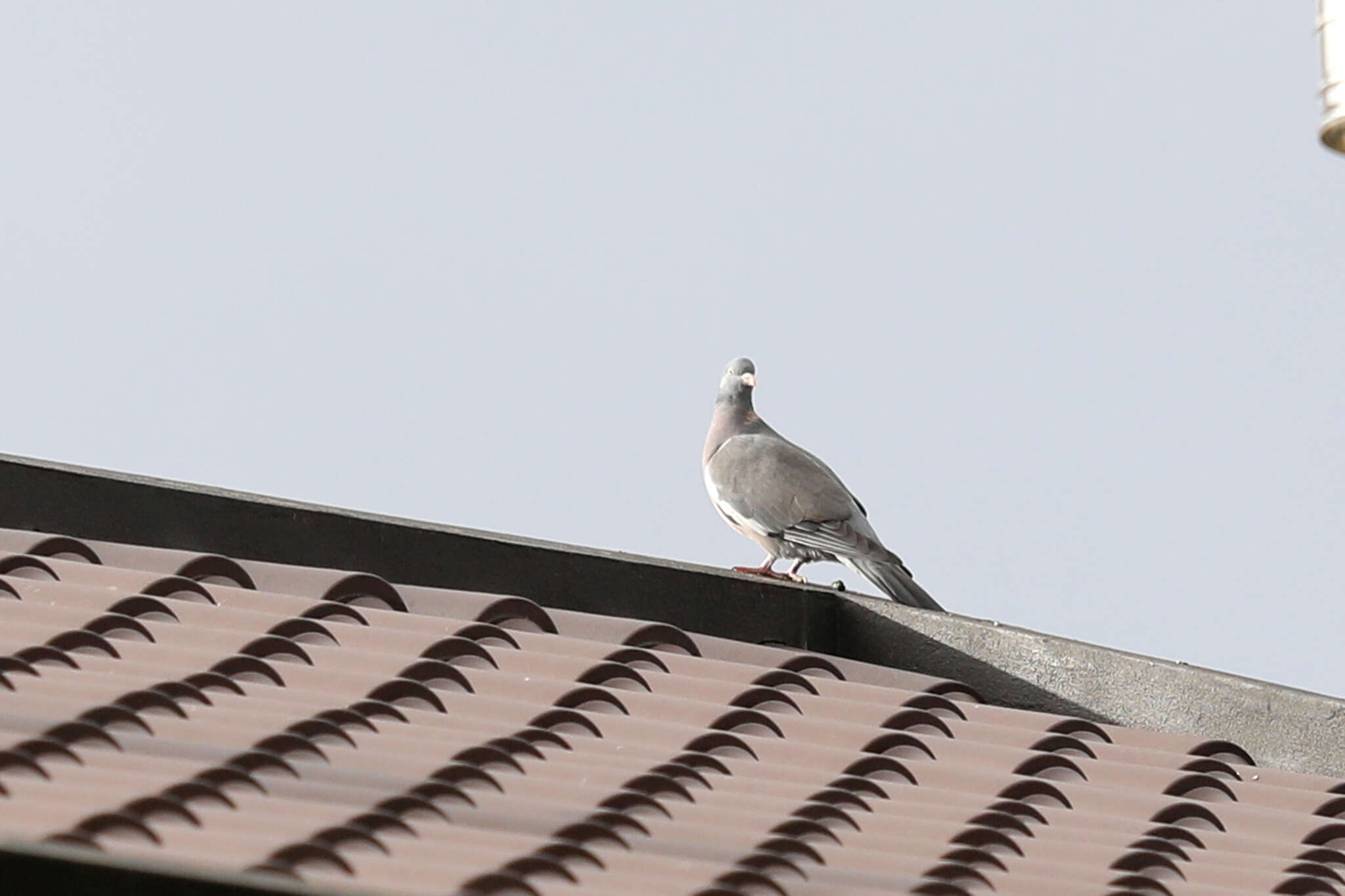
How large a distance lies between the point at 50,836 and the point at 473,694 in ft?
4.91

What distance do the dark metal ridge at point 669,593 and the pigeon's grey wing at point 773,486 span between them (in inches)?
83.5

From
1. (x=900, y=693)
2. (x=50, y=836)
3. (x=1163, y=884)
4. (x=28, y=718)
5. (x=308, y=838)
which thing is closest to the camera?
(x=50, y=836)

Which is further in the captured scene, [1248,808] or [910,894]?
[1248,808]

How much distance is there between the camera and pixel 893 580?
23.5 ft

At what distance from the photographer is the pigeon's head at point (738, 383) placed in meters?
8.92

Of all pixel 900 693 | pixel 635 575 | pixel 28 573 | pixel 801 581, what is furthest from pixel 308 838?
pixel 801 581

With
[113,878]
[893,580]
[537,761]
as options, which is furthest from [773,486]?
[113,878]

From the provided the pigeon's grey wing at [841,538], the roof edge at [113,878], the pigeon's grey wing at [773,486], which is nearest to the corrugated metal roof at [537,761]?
the roof edge at [113,878]

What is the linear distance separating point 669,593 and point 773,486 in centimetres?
252

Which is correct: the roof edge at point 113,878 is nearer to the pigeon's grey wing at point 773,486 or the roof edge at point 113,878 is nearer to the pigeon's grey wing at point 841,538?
the pigeon's grey wing at point 841,538

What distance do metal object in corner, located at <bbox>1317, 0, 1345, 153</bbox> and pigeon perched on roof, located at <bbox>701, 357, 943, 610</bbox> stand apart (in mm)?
→ 2557

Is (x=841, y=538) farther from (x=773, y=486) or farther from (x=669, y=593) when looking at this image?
(x=669, y=593)

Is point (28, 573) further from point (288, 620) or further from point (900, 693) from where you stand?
point (900, 693)

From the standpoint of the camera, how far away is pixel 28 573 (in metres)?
4.45
